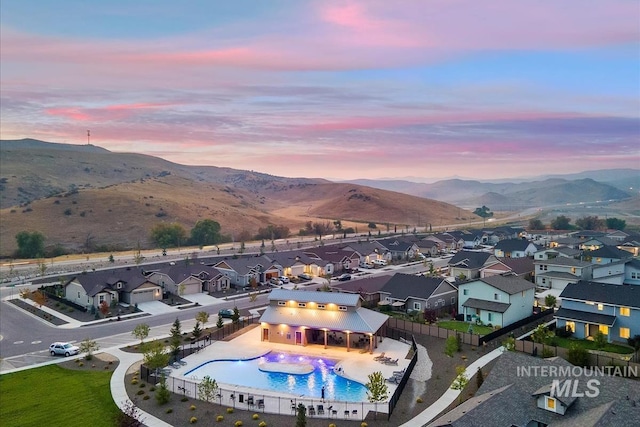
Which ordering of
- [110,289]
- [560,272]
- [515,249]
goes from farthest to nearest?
[515,249]
[560,272]
[110,289]

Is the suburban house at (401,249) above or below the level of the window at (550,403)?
below

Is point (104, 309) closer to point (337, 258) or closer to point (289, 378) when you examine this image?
point (289, 378)

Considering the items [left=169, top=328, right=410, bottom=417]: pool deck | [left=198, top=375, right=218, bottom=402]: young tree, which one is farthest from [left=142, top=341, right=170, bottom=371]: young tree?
[left=198, top=375, right=218, bottom=402]: young tree

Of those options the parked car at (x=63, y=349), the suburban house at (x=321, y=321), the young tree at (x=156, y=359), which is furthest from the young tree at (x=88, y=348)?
the suburban house at (x=321, y=321)

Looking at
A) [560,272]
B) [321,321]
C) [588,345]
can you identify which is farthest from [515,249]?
[321,321]

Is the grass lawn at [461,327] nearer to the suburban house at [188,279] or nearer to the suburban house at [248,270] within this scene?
the suburban house at [248,270]

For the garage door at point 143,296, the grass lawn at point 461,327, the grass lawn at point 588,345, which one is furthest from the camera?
the garage door at point 143,296
